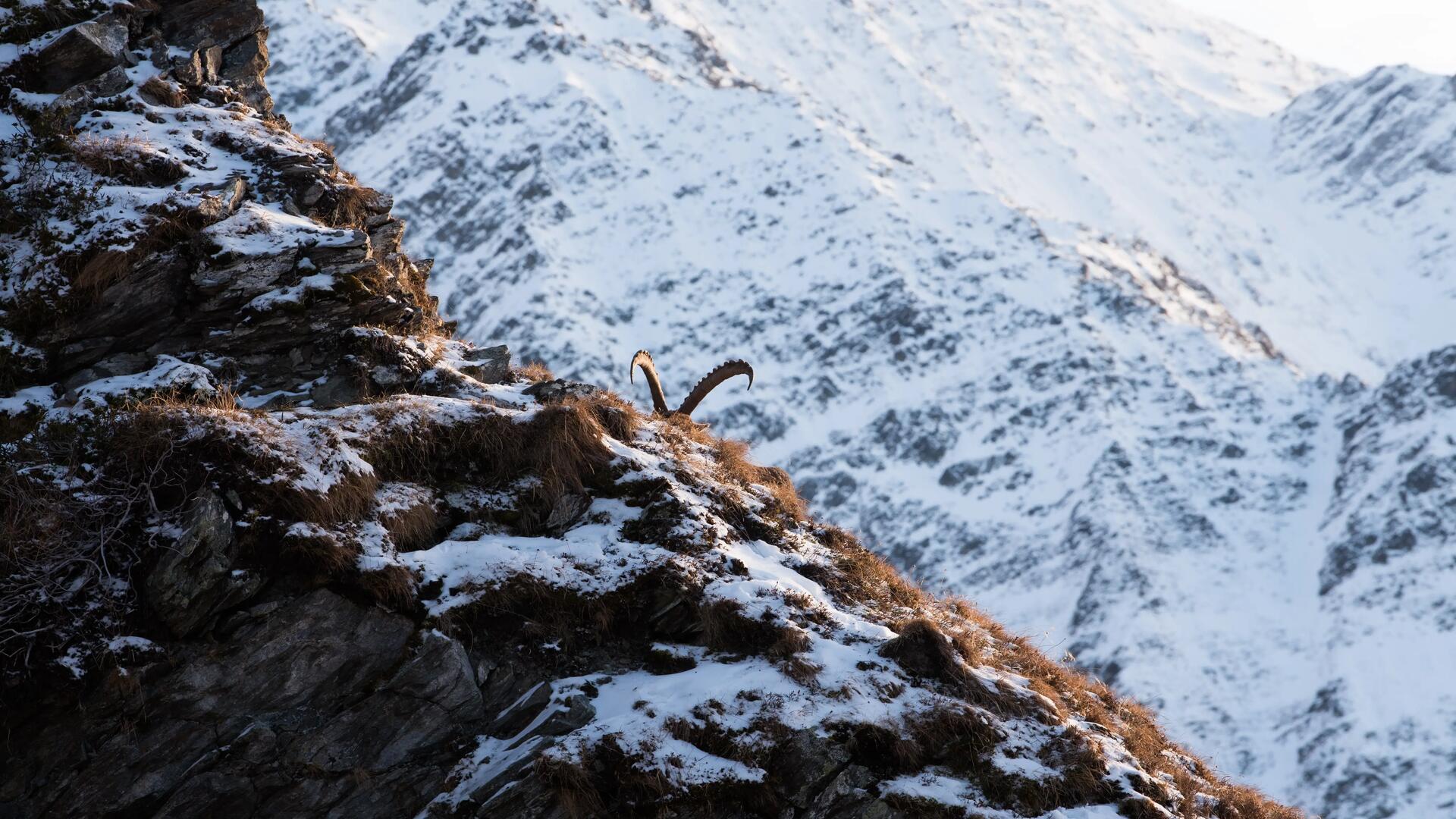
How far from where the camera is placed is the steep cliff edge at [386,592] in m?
9.24

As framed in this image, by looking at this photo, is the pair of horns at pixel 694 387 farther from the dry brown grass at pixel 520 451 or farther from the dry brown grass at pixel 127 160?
the dry brown grass at pixel 127 160

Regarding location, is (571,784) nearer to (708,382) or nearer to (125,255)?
(708,382)

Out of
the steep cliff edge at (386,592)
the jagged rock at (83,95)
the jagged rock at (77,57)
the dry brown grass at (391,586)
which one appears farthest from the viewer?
the jagged rock at (77,57)

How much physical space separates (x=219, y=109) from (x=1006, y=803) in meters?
11.4

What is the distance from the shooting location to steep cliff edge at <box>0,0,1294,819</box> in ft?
30.3

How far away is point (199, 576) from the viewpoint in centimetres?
938

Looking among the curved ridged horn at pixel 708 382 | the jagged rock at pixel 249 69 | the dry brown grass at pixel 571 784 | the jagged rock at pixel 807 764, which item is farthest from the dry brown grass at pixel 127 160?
the jagged rock at pixel 807 764

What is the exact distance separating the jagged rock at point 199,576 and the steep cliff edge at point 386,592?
0.02m

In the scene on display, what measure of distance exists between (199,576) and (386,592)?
1296 millimetres

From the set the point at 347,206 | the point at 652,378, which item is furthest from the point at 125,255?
the point at 652,378

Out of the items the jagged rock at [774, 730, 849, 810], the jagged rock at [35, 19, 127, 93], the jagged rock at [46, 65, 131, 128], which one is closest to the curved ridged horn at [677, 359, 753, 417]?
the jagged rock at [774, 730, 849, 810]

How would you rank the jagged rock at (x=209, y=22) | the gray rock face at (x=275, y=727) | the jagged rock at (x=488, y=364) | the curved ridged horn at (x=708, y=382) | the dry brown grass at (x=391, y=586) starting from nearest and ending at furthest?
the gray rock face at (x=275, y=727) → the dry brown grass at (x=391, y=586) → the jagged rock at (x=488, y=364) → the curved ridged horn at (x=708, y=382) → the jagged rock at (x=209, y=22)

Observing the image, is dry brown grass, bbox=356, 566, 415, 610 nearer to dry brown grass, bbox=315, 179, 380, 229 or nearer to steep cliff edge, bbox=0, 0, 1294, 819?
steep cliff edge, bbox=0, 0, 1294, 819

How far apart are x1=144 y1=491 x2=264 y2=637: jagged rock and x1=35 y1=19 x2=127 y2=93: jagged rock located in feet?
23.4
